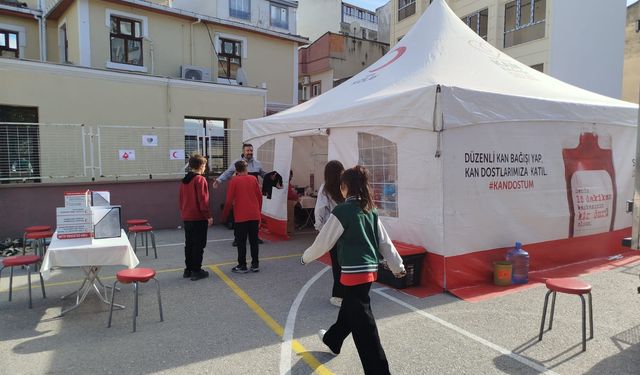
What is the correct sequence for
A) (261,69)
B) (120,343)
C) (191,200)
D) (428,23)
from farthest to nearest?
(261,69) → (428,23) → (191,200) → (120,343)

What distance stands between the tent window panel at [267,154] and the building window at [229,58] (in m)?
7.84

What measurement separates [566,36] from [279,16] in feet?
42.8

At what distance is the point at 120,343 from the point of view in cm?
393

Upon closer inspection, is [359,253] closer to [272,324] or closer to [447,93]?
[272,324]

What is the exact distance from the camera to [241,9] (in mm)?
20906

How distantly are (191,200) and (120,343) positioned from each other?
2239 millimetres

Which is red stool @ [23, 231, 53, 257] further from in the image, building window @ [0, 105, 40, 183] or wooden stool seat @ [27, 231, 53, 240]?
building window @ [0, 105, 40, 183]

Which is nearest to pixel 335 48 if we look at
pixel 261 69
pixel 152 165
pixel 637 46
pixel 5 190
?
pixel 261 69

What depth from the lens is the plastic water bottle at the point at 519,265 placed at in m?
5.59

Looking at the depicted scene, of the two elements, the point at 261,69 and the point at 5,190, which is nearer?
the point at 5,190

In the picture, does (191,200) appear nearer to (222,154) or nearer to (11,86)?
(222,154)

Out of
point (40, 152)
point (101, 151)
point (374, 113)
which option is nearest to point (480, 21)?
point (374, 113)

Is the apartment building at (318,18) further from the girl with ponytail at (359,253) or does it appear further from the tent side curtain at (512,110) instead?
the girl with ponytail at (359,253)

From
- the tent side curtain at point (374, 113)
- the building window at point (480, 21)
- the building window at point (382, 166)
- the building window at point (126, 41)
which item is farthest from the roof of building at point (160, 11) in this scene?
the building window at point (382, 166)
